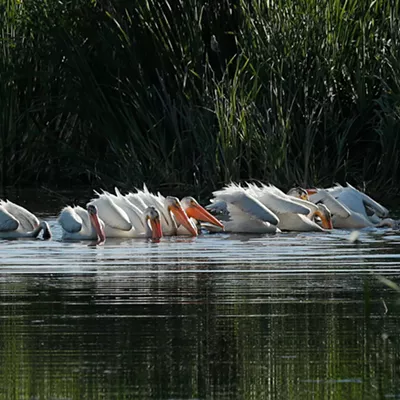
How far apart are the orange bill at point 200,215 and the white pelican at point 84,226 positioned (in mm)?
1340

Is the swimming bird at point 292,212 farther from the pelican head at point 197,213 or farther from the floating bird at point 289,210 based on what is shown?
the pelican head at point 197,213

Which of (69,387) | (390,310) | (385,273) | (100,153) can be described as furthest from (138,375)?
(100,153)

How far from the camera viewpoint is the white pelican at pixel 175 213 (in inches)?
512

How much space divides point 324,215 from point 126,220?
2.04m

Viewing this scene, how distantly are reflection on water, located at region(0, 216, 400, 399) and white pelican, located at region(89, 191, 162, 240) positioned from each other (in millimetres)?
1810

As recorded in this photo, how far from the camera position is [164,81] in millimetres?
18312

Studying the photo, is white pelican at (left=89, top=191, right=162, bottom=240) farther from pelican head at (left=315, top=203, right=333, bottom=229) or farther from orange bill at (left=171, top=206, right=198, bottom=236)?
pelican head at (left=315, top=203, right=333, bottom=229)

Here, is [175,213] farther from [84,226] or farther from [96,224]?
[96,224]

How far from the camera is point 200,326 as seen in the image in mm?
6270

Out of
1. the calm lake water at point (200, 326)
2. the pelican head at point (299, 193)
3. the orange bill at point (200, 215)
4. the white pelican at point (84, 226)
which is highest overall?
the pelican head at point (299, 193)

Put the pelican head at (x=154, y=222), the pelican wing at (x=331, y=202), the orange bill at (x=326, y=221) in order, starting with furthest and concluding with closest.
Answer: the pelican wing at (x=331, y=202)
the orange bill at (x=326, y=221)
the pelican head at (x=154, y=222)

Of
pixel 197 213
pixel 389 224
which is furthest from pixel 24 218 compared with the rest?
pixel 389 224

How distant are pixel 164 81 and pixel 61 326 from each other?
1219cm

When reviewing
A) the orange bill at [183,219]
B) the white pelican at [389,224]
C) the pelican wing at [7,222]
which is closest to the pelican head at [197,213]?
the orange bill at [183,219]
